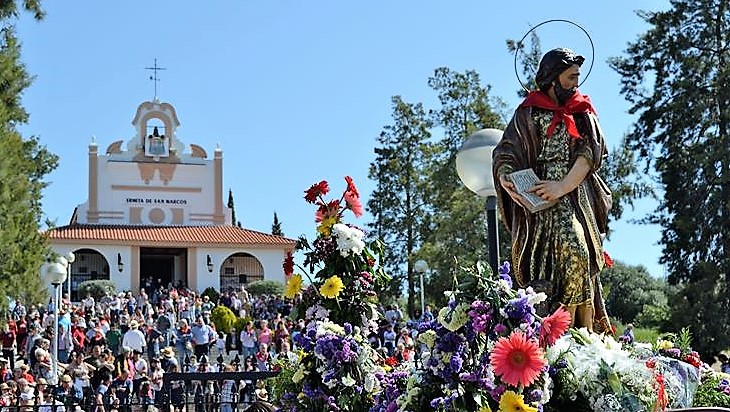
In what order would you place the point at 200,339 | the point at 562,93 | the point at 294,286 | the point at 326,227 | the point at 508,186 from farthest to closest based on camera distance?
the point at 200,339 < the point at 326,227 < the point at 294,286 < the point at 562,93 < the point at 508,186

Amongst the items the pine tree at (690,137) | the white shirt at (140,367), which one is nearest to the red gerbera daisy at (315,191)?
the white shirt at (140,367)

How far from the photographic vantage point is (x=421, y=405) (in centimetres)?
433

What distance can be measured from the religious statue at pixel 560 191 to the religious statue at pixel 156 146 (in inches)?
2076

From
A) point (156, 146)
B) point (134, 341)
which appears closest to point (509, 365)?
point (134, 341)

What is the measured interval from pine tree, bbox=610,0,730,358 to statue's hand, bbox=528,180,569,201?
2367cm

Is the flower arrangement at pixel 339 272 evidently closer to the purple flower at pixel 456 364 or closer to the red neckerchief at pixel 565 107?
the red neckerchief at pixel 565 107

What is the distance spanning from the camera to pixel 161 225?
56688mm

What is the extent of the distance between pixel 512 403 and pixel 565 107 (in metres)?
2.60

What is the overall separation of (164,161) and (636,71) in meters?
33.0

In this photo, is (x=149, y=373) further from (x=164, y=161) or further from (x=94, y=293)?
(x=164, y=161)

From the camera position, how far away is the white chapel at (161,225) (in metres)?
53.2

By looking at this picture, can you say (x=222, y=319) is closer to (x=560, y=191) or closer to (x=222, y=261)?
(x=222, y=261)

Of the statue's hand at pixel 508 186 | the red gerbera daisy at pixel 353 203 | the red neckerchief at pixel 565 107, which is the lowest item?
the statue's hand at pixel 508 186

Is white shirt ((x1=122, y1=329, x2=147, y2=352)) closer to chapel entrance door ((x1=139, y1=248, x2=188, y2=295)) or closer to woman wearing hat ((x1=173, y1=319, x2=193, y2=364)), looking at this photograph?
woman wearing hat ((x1=173, y1=319, x2=193, y2=364))
